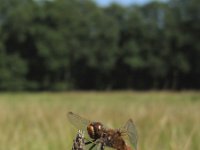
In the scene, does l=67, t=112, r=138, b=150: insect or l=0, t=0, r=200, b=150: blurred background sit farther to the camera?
l=0, t=0, r=200, b=150: blurred background

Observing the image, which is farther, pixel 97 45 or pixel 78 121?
pixel 97 45

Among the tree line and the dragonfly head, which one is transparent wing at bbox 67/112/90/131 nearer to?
the dragonfly head

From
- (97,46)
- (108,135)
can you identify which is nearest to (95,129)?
(108,135)

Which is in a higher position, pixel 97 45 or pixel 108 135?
pixel 108 135

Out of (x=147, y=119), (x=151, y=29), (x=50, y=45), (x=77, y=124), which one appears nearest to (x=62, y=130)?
(x=147, y=119)

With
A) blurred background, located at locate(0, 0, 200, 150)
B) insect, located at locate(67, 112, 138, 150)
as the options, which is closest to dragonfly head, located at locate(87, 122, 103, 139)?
insect, located at locate(67, 112, 138, 150)

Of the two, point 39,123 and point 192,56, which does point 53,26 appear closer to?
point 192,56

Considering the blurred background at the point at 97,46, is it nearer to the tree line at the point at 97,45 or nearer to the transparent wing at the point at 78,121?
the tree line at the point at 97,45

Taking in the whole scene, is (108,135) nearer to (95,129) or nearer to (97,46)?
(95,129)

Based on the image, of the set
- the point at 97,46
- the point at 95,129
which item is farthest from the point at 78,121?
the point at 97,46
